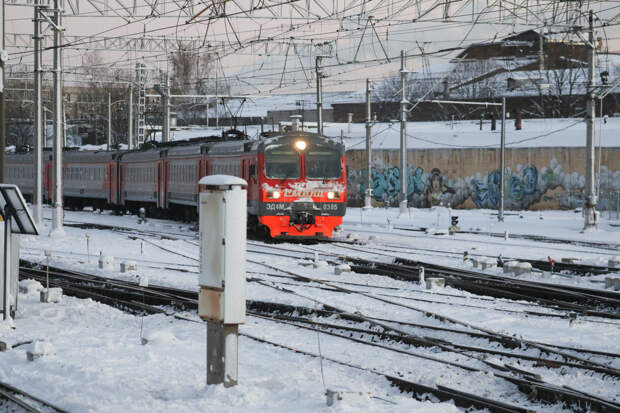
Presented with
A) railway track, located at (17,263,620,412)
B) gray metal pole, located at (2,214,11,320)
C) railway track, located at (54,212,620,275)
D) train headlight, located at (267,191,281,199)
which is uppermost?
train headlight, located at (267,191,281,199)

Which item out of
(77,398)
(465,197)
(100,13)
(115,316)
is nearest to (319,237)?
(100,13)

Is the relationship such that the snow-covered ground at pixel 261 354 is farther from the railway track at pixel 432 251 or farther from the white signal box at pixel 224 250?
the railway track at pixel 432 251

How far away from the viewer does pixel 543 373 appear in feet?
30.3

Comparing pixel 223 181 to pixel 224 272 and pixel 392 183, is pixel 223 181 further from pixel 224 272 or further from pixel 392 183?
pixel 392 183

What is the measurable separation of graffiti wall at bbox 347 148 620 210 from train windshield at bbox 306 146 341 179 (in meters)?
23.1

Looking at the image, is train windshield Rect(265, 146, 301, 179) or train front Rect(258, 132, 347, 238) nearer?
train front Rect(258, 132, 347, 238)

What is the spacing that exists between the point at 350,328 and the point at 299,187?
1349 cm

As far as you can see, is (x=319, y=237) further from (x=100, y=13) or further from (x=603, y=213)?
(x=603, y=213)

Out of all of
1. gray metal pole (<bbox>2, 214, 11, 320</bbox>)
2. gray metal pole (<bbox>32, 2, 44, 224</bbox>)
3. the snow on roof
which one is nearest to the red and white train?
gray metal pole (<bbox>32, 2, 44, 224</bbox>)

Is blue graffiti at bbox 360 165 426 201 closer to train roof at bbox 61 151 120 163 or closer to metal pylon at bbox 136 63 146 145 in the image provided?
metal pylon at bbox 136 63 146 145

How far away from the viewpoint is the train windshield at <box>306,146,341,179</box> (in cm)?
2500

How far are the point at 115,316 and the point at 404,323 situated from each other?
12.6ft

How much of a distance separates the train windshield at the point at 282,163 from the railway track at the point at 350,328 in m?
7.55

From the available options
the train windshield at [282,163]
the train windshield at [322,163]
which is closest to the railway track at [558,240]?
the train windshield at [322,163]
